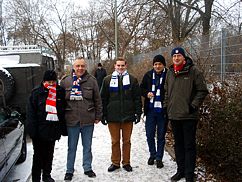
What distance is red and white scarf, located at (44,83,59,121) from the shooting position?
474cm

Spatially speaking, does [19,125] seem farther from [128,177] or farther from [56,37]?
[56,37]

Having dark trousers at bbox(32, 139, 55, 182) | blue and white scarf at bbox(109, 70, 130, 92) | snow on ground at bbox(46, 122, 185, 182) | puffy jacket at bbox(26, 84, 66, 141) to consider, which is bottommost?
snow on ground at bbox(46, 122, 185, 182)

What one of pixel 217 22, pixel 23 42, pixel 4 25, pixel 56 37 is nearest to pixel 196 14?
pixel 217 22

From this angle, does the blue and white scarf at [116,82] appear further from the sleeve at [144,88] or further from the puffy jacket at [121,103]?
the sleeve at [144,88]

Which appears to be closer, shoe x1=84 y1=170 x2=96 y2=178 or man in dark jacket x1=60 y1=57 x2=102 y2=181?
man in dark jacket x1=60 y1=57 x2=102 y2=181

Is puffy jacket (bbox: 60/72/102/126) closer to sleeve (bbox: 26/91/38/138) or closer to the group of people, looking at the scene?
the group of people

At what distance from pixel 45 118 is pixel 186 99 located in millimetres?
1966

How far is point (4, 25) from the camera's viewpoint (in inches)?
1665

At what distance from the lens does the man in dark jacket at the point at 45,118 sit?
4.71m

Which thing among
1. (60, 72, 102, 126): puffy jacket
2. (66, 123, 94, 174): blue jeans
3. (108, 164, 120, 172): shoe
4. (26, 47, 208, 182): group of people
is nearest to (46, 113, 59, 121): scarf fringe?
(26, 47, 208, 182): group of people

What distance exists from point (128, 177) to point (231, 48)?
122 inches

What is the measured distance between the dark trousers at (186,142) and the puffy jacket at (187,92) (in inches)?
4.8

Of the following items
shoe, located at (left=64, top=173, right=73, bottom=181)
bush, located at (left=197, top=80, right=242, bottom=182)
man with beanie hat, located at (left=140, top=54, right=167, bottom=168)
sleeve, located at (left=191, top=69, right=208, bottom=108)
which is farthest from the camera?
man with beanie hat, located at (left=140, top=54, right=167, bottom=168)

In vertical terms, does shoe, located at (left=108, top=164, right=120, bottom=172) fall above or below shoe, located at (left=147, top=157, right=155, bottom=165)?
below
